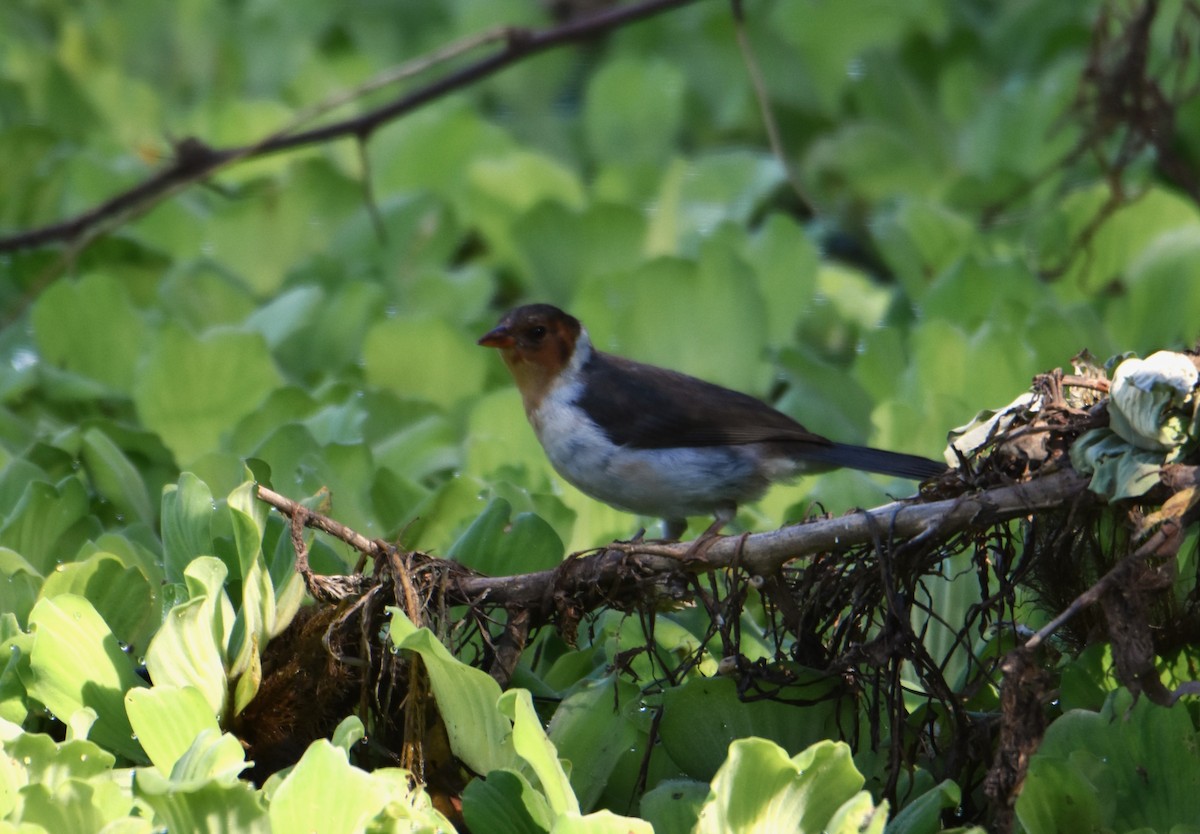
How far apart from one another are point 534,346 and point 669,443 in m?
0.46

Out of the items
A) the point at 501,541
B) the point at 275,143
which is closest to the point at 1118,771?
the point at 501,541

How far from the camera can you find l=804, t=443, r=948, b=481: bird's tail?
295 cm

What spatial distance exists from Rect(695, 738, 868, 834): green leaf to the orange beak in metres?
1.77

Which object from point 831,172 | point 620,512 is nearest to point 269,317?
point 620,512

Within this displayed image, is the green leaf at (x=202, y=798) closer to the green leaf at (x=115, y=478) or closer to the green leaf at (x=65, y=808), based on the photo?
the green leaf at (x=65, y=808)

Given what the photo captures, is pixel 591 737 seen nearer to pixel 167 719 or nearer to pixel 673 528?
pixel 167 719

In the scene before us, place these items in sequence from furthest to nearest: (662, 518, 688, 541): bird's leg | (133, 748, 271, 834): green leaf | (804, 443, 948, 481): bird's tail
A: (662, 518, 688, 541): bird's leg, (804, 443, 948, 481): bird's tail, (133, 748, 271, 834): green leaf

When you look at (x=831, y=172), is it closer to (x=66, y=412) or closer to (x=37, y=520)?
(x=66, y=412)

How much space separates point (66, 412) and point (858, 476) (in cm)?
209

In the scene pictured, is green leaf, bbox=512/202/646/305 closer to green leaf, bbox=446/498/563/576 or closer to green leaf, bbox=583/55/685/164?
green leaf, bbox=583/55/685/164

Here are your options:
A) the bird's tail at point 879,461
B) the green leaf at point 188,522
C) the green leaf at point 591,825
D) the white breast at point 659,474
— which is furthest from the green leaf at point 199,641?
the bird's tail at point 879,461

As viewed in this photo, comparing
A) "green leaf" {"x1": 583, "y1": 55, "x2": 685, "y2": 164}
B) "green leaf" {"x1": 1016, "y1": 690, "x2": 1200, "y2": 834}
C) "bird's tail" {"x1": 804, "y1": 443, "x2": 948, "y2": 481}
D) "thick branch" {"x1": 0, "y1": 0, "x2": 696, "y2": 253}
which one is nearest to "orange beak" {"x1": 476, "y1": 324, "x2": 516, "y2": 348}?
"bird's tail" {"x1": 804, "y1": 443, "x2": 948, "y2": 481}

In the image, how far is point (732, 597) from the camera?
2.30 meters

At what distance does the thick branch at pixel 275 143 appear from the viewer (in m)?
4.36
